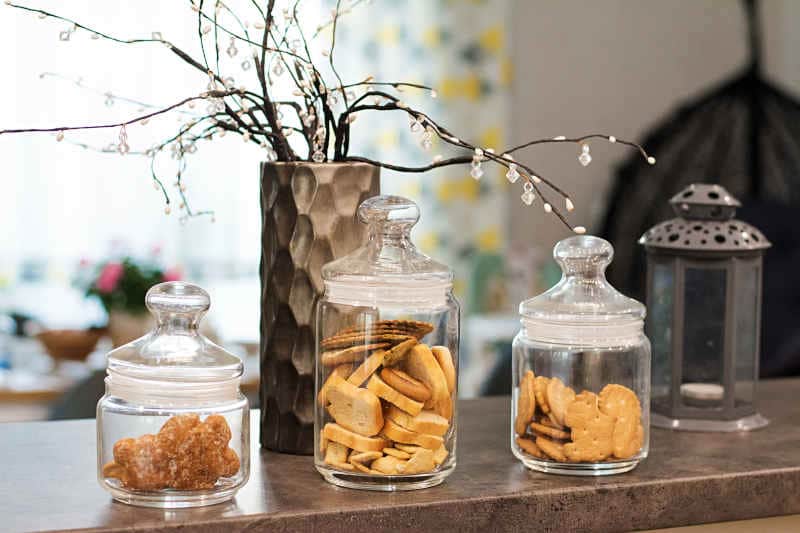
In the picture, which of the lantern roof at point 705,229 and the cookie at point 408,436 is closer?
the cookie at point 408,436

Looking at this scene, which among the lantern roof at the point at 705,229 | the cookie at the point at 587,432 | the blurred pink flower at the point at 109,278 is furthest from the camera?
the blurred pink flower at the point at 109,278

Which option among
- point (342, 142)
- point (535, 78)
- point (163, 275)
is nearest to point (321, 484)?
point (342, 142)

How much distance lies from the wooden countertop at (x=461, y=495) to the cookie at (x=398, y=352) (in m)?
0.11

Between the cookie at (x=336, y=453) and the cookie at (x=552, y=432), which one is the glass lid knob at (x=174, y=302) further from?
the cookie at (x=552, y=432)

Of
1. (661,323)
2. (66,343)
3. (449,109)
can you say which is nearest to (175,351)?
(661,323)

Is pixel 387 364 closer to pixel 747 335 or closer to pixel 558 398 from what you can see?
pixel 558 398

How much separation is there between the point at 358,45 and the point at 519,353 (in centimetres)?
353

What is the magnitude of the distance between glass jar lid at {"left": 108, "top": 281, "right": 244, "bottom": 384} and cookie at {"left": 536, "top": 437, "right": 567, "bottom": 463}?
278 mm

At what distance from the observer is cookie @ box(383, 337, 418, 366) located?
0.91 metres

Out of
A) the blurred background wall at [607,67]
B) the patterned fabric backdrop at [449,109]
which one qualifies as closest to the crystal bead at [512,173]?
the patterned fabric backdrop at [449,109]

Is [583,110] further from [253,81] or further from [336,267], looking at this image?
[336,267]

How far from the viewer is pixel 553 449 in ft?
3.27

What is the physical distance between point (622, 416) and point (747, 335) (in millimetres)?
330

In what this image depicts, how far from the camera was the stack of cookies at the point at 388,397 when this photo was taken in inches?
35.6
